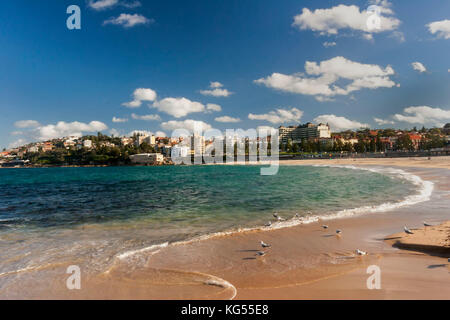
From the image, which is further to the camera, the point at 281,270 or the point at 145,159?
the point at 145,159

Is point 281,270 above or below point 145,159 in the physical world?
below

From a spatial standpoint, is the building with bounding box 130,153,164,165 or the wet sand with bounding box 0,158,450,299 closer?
the wet sand with bounding box 0,158,450,299

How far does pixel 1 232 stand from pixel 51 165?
545 feet

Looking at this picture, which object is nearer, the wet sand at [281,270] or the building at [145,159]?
the wet sand at [281,270]

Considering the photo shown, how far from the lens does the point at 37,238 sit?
888 centimetres

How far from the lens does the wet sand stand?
15.2 feet

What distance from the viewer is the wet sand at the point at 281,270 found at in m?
4.63

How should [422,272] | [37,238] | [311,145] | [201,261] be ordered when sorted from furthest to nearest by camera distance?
[311,145] < [37,238] < [201,261] < [422,272]

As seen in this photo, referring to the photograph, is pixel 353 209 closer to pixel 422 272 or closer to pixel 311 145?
pixel 422 272

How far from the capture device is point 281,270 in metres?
5.61
